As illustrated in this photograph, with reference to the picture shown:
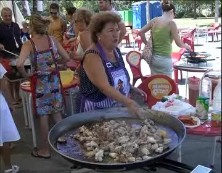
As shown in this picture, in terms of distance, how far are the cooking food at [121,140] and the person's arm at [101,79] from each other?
0.14 metres

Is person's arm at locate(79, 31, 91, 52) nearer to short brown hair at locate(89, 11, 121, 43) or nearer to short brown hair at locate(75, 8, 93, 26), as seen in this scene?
short brown hair at locate(75, 8, 93, 26)

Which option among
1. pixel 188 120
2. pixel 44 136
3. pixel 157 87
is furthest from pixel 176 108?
pixel 44 136

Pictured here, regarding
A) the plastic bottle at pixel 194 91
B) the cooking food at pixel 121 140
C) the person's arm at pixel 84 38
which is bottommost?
the cooking food at pixel 121 140

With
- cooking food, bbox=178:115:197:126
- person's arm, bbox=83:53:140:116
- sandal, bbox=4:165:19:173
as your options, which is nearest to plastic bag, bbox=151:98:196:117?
cooking food, bbox=178:115:197:126

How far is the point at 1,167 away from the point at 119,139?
2.01m

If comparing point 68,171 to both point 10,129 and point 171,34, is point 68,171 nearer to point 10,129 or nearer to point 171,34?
point 10,129

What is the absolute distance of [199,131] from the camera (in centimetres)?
211

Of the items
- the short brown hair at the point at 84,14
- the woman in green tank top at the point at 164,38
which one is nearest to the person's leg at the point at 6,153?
the short brown hair at the point at 84,14

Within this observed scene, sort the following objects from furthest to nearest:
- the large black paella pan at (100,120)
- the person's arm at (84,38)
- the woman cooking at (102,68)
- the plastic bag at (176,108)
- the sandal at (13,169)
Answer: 1. the person's arm at (84,38)
2. the sandal at (13,169)
3. the plastic bag at (176,108)
4. the woman cooking at (102,68)
5. the large black paella pan at (100,120)

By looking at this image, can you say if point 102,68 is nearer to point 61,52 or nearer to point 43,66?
point 43,66

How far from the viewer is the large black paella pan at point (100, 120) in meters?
1.60

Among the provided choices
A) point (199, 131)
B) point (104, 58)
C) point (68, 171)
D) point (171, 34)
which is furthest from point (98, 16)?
point (171, 34)

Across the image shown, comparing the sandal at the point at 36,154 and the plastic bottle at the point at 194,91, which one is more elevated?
the plastic bottle at the point at 194,91

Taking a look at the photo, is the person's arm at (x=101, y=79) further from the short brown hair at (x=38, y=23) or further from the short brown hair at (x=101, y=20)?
the short brown hair at (x=38, y=23)
